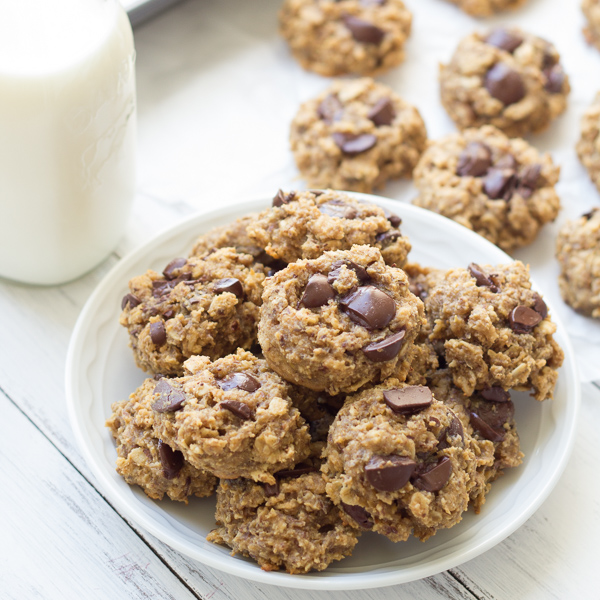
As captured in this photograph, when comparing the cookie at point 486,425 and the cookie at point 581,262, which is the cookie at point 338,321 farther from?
the cookie at point 581,262


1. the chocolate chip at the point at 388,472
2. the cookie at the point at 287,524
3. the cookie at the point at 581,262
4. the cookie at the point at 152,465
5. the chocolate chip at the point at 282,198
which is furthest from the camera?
the cookie at the point at 581,262

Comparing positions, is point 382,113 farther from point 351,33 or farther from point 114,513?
point 114,513

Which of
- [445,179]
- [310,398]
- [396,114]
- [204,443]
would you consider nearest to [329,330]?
[310,398]

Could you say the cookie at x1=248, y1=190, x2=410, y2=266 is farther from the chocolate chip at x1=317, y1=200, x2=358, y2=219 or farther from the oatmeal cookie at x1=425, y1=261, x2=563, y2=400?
the oatmeal cookie at x1=425, y1=261, x2=563, y2=400

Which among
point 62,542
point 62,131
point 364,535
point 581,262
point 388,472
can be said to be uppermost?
point 62,131

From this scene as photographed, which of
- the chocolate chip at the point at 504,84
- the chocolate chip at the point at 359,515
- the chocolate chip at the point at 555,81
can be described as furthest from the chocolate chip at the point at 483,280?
the chocolate chip at the point at 555,81

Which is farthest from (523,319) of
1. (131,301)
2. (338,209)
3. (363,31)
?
(363,31)

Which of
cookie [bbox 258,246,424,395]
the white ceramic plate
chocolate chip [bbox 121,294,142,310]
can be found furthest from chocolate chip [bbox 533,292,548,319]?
chocolate chip [bbox 121,294,142,310]
